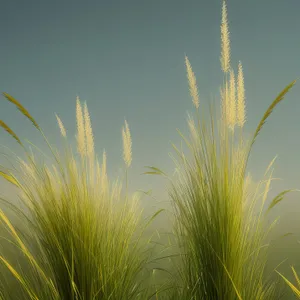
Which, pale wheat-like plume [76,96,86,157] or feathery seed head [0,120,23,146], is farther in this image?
pale wheat-like plume [76,96,86,157]

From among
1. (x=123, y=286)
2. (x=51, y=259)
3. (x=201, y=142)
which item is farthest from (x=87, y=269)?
(x=201, y=142)

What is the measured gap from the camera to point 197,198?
1.54 meters

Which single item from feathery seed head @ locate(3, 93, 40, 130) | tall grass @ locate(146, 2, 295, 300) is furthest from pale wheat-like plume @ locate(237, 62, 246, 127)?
feathery seed head @ locate(3, 93, 40, 130)

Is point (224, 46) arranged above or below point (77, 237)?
above

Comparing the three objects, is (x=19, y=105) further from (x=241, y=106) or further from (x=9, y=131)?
(x=241, y=106)

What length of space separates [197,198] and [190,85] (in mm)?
507

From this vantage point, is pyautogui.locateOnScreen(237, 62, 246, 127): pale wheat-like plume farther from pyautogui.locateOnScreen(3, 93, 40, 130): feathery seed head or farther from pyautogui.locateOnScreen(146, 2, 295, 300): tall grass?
pyautogui.locateOnScreen(3, 93, 40, 130): feathery seed head

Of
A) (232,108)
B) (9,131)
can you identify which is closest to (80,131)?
(9,131)

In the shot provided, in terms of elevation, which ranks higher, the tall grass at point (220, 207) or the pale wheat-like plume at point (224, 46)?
the pale wheat-like plume at point (224, 46)

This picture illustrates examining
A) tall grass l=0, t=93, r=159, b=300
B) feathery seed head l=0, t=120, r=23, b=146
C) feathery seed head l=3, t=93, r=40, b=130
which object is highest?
feathery seed head l=3, t=93, r=40, b=130

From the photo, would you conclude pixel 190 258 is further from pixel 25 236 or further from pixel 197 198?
pixel 25 236

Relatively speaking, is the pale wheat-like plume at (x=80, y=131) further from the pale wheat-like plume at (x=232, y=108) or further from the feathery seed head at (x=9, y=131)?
the pale wheat-like plume at (x=232, y=108)

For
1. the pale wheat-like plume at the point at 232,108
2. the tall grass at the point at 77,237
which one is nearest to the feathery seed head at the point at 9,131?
the tall grass at the point at 77,237

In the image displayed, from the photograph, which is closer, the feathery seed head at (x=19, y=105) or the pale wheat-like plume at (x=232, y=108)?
the feathery seed head at (x=19, y=105)
